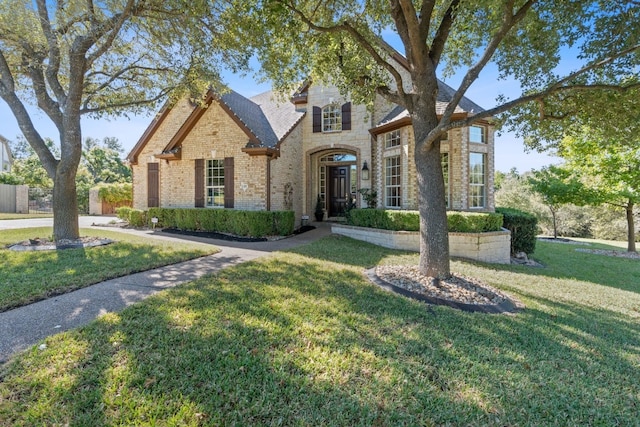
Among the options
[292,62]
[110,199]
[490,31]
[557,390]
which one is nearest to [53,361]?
[557,390]

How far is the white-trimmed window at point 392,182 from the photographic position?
493 inches

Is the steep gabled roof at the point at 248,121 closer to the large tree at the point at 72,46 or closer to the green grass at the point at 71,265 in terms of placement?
the large tree at the point at 72,46

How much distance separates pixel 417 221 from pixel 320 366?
7.85 meters

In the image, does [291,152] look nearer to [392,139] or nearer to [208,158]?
[208,158]

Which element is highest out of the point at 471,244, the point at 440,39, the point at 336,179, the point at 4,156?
the point at 4,156

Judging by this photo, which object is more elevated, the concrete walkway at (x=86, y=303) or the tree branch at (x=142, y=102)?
the tree branch at (x=142, y=102)

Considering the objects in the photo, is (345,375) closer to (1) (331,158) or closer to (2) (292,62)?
(2) (292,62)


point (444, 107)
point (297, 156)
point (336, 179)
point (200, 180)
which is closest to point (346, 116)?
point (297, 156)

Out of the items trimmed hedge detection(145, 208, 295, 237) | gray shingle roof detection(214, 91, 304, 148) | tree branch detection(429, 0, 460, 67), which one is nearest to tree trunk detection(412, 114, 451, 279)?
tree branch detection(429, 0, 460, 67)

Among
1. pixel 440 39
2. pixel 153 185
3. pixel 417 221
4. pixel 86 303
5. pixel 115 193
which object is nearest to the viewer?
pixel 86 303

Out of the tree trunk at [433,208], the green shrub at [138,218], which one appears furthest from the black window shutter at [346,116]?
the green shrub at [138,218]

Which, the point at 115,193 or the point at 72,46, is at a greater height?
the point at 72,46

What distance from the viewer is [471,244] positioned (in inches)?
370

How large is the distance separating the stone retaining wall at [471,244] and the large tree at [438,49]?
13.1ft
